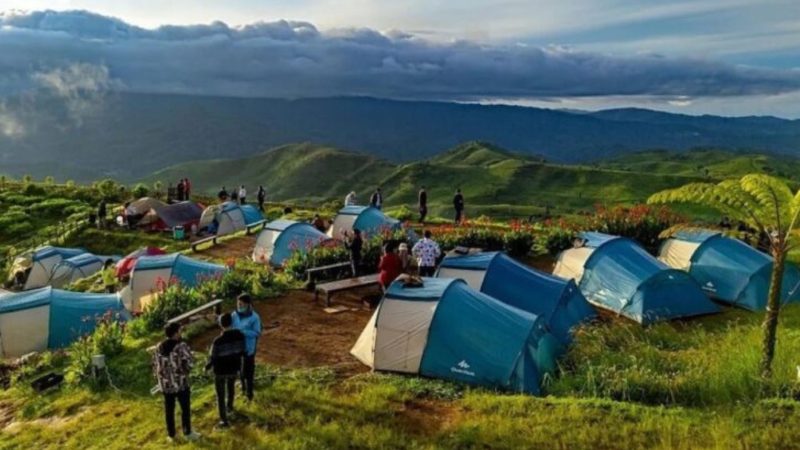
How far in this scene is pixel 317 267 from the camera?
23.2 m

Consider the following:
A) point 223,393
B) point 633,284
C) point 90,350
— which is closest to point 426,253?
point 633,284

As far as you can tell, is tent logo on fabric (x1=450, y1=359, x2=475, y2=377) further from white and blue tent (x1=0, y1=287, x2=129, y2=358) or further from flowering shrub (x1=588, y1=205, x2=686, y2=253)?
flowering shrub (x1=588, y1=205, x2=686, y2=253)

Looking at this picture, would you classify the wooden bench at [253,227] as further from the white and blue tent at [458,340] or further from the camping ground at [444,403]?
the white and blue tent at [458,340]

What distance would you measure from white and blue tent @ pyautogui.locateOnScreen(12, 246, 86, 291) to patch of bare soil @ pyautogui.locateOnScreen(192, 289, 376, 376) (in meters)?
22.2

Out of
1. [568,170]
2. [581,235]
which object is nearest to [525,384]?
[581,235]

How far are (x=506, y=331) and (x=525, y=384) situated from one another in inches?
46.6

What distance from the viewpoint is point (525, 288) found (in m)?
19.3

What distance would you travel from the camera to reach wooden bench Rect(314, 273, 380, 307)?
805 inches

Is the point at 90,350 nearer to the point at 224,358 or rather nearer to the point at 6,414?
the point at 6,414

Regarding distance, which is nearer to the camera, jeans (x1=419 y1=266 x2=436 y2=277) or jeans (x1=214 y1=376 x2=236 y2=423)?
jeans (x1=214 y1=376 x2=236 y2=423)

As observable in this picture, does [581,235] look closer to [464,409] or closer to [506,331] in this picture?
[506,331]

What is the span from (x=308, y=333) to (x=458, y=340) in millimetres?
4958

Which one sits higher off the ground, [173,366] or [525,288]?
[173,366]

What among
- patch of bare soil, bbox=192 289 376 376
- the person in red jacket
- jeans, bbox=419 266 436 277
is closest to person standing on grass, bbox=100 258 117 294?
patch of bare soil, bbox=192 289 376 376
